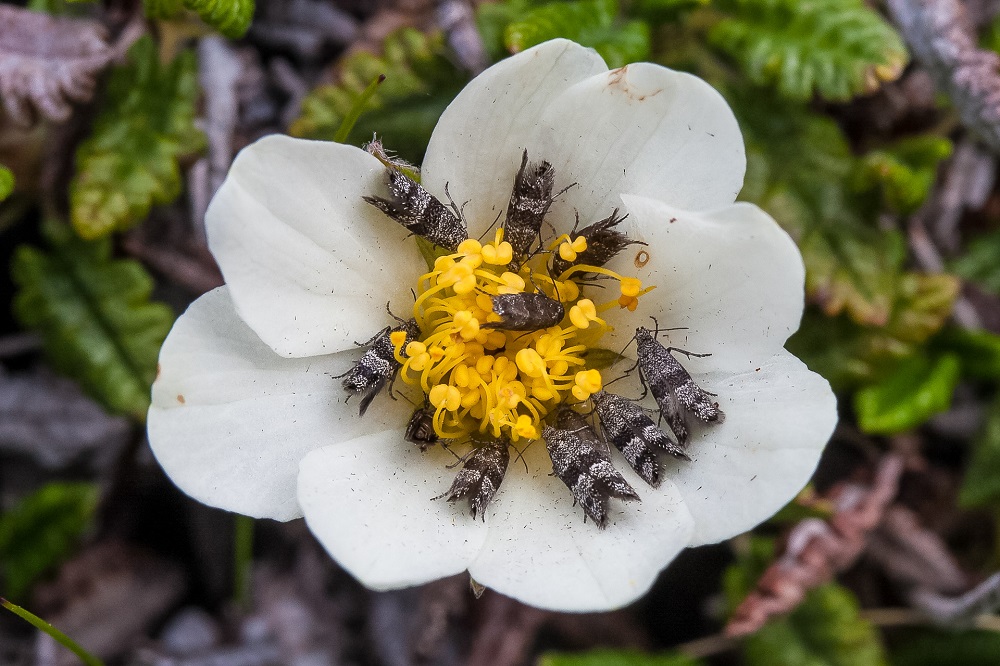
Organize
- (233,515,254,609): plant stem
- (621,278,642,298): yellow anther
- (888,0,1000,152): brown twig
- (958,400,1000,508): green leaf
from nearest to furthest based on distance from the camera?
(621,278,642,298): yellow anther → (888,0,1000,152): brown twig → (958,400,1000,508): green leaf → (233,515,254,609): plant stem

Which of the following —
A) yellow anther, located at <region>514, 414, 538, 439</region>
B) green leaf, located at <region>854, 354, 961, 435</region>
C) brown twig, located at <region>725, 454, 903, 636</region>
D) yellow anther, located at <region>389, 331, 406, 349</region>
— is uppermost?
yellow anther, located at <region>389, 331, 406, 349</region>

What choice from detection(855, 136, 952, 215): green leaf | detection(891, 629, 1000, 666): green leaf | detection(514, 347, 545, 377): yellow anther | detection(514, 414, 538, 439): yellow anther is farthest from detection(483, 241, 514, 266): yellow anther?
detection(891, 629, 1000, 666): green leaf

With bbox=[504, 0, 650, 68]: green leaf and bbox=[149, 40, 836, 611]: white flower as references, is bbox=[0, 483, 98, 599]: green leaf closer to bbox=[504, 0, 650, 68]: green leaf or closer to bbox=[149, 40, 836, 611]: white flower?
bbox=[149, 40, 836, 611]: white flower

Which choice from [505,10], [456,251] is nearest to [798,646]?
[456,251]

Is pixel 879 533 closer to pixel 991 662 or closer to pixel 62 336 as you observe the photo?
pixel 991 662

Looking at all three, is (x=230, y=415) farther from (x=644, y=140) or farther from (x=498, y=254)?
(x=644, y=140)

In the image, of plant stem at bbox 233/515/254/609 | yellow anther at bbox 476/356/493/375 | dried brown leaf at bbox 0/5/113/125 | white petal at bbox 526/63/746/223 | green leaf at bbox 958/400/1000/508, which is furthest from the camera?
plant stem at bbox 233/515/254/609

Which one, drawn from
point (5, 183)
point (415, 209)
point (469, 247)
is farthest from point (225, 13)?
point (469, 247)
